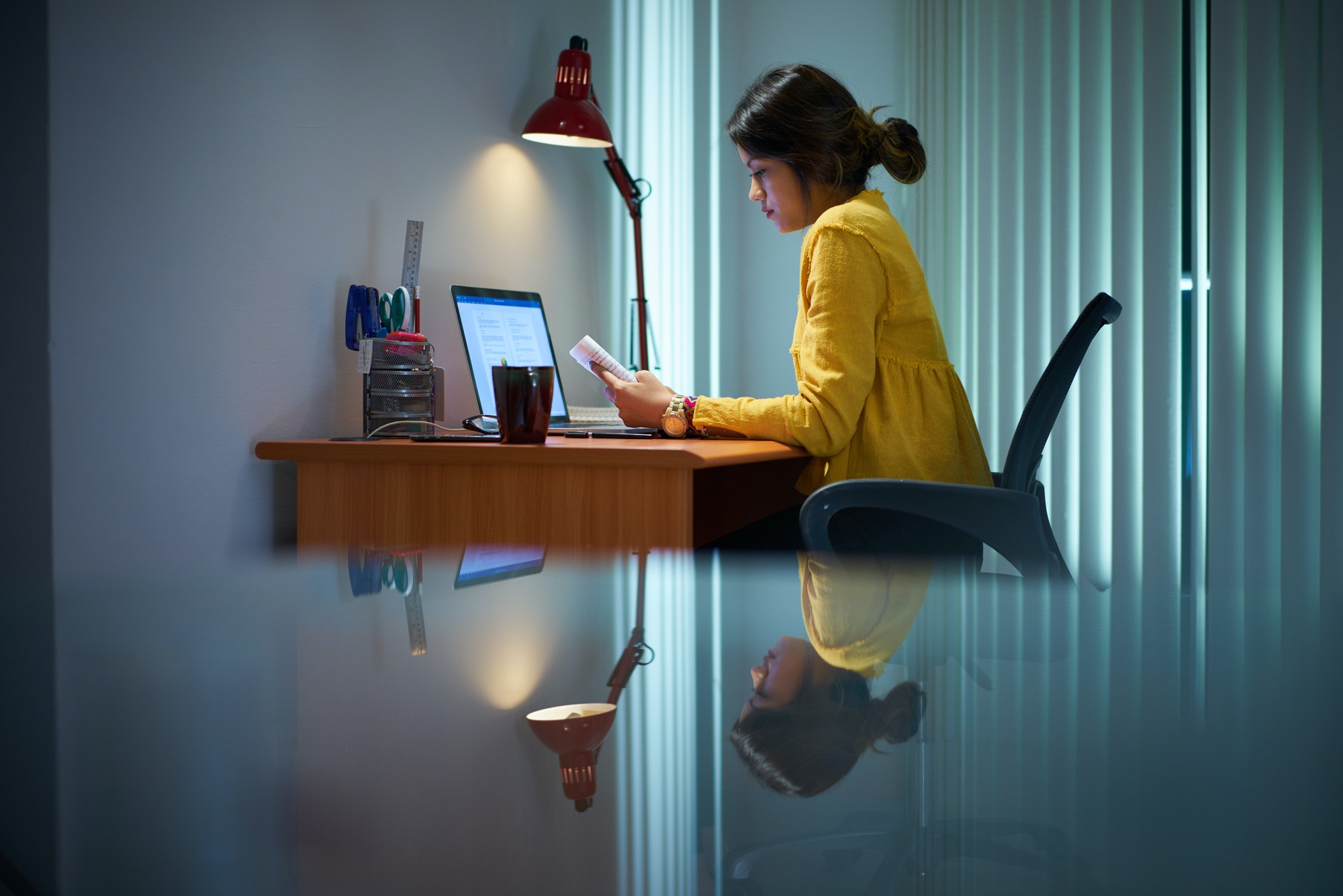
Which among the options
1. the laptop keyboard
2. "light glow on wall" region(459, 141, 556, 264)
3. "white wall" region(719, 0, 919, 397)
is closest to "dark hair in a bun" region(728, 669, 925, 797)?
the laptop keyboard

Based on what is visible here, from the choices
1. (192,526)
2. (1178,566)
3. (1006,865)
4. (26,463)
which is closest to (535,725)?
(1006,865)

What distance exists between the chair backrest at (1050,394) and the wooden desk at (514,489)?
13.2 inches

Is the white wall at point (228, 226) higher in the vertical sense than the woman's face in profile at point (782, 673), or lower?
higher

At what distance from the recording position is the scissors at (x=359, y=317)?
70.2 inches

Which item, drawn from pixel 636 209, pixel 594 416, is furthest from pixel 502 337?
pixel 636 209

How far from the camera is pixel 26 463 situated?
3.94 ft

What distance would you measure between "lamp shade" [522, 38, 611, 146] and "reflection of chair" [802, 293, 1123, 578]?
1408 mm

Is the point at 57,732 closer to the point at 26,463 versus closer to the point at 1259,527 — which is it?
the point at 26,463

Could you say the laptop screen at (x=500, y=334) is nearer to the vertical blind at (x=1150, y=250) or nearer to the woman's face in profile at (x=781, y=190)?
the woman's face in profile at (x=781, y=190)

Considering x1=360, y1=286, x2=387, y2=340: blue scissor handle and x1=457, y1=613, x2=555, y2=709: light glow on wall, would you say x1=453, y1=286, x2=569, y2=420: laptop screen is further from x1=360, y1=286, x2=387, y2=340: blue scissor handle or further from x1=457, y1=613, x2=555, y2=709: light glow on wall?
x1=457, y1=613, x2=555, y2=709: light glow on wall

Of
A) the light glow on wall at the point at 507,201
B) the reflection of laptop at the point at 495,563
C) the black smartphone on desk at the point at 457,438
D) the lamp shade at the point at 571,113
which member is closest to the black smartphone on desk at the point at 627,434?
the black smartphone on desk at the point at 457,438

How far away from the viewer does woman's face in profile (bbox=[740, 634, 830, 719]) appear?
0.18m

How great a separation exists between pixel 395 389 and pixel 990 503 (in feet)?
3.47

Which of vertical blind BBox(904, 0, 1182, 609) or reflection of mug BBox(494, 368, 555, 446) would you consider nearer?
reflection of mug BBox(494, 368, 555, 446)
